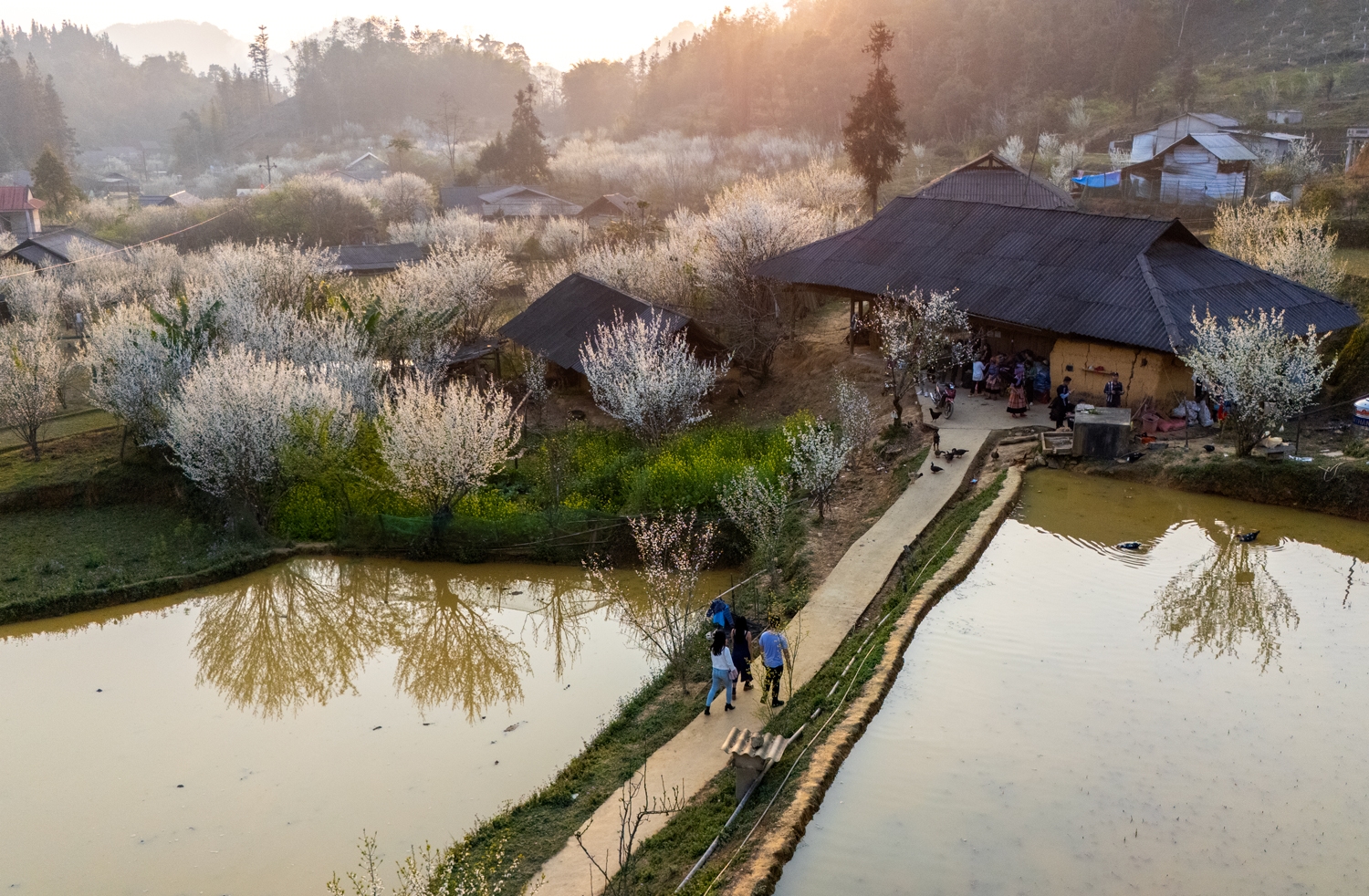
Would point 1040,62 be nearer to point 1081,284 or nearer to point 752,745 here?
point 1081,284

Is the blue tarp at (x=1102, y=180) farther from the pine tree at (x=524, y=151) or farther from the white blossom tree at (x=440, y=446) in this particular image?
the pine tree at (x=524, y=151)

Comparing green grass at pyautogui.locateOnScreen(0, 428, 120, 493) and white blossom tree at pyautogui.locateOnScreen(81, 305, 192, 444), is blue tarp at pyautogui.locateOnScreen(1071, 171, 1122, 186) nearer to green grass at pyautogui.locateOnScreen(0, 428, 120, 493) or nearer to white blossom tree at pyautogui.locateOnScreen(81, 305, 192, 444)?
white blossom tree at pyautogui.locateOnScreen(81, 305, 192, 444)

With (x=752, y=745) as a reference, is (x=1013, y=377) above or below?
above

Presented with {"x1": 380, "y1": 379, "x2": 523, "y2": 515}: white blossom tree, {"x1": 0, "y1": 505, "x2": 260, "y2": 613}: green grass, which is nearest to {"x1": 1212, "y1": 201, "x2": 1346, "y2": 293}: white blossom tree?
{"x1": 380, "y1": 379, "x2": 523, "y2": 515}: white blossom tree

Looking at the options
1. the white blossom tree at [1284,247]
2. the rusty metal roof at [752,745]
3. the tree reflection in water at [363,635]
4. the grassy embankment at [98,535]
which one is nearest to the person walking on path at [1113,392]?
the white blossom tree at [1284,247]

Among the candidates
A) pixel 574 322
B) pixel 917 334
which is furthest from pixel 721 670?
pixel 574 322
